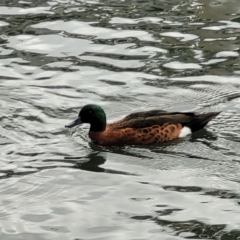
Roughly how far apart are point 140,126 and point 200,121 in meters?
0.72

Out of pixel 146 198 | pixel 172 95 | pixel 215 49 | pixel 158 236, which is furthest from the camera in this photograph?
pixel 215 49

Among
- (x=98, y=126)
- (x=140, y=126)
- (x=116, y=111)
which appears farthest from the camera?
(x=116, y=111)

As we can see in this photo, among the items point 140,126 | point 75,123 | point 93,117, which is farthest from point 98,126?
point 140,126

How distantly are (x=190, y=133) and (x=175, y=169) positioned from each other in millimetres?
1222

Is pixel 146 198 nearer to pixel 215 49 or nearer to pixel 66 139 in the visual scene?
pixel 66 139

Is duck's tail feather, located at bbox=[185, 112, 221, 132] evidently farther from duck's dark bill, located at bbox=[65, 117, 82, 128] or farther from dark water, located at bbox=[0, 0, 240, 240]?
duck's dark bill, located at bbox=[65, 117, 82, 128]

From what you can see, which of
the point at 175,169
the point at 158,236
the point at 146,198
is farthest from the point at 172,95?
the point at 158,236

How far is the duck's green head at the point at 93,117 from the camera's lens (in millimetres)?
10008

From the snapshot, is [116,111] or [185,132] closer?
[185,132]

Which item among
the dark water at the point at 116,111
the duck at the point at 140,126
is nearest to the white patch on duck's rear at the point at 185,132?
the duck at the point at 140,126

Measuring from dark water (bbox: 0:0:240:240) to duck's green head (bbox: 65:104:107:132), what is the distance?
22 cm

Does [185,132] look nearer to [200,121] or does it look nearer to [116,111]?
[200,121]

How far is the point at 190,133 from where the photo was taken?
10.0 meters

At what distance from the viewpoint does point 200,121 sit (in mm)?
10008
